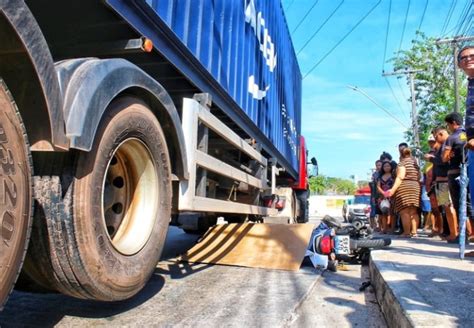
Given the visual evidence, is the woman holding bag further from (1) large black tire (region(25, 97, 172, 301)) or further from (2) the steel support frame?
(1) large black tire (region(25, 97, 172, 301))

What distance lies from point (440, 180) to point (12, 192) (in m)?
5.31

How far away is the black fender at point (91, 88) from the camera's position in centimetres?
192

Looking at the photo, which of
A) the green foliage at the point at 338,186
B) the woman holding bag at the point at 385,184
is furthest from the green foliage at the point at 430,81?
the green foliage at the point at 338,186

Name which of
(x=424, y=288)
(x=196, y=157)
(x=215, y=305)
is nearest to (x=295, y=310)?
(x=215, y=305)

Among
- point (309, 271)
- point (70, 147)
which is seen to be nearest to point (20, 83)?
point (70, 147)

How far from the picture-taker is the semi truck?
5.32 ft

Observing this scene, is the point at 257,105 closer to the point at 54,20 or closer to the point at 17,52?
the point at 54,20

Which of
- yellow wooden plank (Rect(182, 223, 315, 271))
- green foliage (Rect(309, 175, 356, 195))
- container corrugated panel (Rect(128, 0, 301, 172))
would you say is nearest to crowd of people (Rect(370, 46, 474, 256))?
yellow wooden plank (Rect(182, 223, 315, 271))

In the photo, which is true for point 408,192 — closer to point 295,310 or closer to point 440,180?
point 440,180

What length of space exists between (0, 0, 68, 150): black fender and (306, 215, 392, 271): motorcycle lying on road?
11.6ft

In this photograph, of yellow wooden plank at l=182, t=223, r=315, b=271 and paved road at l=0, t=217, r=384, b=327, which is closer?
paved road at l=0, t=217, r=384, b=327

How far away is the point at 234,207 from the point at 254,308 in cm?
156

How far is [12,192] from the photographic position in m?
1.55

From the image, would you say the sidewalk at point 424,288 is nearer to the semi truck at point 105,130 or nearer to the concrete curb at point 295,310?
the concrete curb at point 295,310
